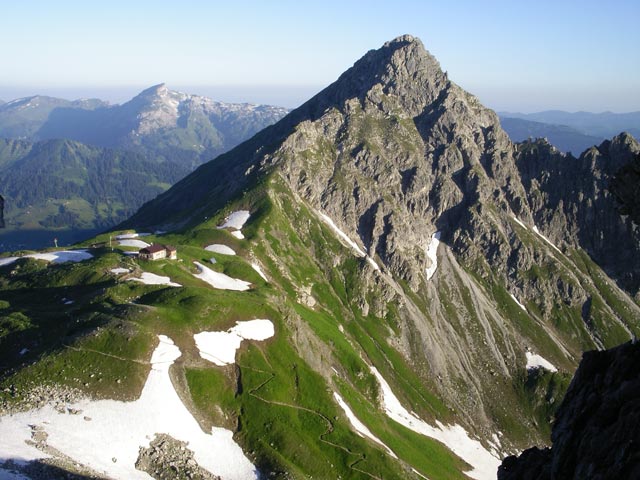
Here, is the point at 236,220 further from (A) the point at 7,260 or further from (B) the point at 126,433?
(B) the point at 126,433

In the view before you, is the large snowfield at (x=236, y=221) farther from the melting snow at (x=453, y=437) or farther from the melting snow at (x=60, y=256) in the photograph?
the melting snow at (x=453, y=437)

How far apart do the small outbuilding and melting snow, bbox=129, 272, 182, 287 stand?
344 inches

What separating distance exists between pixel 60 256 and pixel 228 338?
66.3m

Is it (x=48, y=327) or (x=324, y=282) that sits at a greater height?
(x=48, y=327)

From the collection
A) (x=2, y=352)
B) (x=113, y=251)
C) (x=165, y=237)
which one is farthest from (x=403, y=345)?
(x=2, y=352)

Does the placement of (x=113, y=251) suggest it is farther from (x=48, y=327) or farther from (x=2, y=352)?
(x=2, y=352)

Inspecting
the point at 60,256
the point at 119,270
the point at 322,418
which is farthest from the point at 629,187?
the point at 60,256

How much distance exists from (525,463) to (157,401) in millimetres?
52527

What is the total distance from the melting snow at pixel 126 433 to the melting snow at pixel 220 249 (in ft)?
276

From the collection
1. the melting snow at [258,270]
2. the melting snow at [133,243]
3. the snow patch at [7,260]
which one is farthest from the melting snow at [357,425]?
the snow patch at [7,260]

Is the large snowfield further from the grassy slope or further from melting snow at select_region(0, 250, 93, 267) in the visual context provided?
melting snow at select_region(0, 250, 93, 267)

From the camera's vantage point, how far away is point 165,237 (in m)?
174

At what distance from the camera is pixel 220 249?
165 metres

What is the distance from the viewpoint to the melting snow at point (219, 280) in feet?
422
